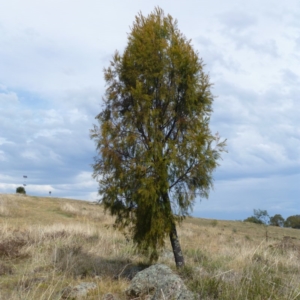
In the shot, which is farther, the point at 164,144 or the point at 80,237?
the point at 80,237

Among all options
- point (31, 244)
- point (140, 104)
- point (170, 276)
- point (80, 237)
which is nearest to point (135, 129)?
point (140, 104)

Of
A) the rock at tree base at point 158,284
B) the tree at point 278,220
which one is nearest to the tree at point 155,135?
the rock at tree base at point 158,284

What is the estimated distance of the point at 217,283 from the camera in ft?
27.7

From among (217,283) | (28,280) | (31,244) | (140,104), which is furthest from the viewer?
(31,244)

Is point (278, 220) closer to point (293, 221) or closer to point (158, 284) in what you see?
point (293, 221)

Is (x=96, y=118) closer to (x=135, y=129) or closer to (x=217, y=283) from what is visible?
(x=135, y=129)

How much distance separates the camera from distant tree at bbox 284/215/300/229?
2370 inches

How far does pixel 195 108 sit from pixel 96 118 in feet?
8.44

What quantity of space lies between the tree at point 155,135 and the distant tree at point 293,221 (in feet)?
173

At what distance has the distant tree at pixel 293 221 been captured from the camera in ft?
198

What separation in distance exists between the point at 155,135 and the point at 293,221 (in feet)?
179

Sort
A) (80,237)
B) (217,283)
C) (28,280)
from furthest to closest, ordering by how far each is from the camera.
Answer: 1. (80,237)
2. (28,280)
3. (217,283)

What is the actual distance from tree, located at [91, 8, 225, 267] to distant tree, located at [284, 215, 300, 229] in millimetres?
52870

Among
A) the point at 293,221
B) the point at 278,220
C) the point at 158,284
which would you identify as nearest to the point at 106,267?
the point at 158,284
